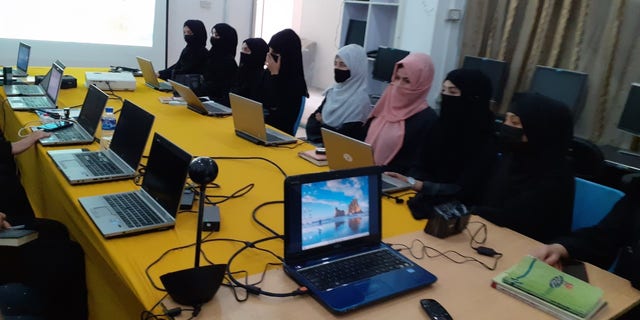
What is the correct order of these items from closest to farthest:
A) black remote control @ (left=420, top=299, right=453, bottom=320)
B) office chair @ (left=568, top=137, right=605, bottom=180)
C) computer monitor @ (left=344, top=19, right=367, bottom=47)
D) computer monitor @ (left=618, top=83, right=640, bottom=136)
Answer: black remote control @ (left=420, top=299, right=453, bottom=320) < office chair @ (left=568, top=137, right=605, bottom=180) < computer monitor @ (left=618, top=83, right=640, bottom=136) < computer monitor @ (left=344, top=19, right=367, bottom=47)

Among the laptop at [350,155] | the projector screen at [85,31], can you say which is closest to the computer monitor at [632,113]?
the laptop at [350,155]

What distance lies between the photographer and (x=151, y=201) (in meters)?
1.60

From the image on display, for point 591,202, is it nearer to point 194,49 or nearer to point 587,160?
point 587,160

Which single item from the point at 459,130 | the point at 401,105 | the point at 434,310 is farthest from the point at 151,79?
the point at 434,310

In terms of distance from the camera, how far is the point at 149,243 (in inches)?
53.8

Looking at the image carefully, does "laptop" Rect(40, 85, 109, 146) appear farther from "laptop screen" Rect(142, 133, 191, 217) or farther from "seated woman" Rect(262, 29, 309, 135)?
"seated woman" Rect(262, 29, 309, 135)

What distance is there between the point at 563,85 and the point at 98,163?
314 cm

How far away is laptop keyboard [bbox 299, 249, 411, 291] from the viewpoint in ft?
3.89

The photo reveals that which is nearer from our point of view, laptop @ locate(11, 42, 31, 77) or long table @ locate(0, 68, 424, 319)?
long table @ locate(0, 68, 424, 319)

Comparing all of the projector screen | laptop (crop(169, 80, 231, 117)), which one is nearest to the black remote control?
laptop (crop(169, 80, 231, 117))

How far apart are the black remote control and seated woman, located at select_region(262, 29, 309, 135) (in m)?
2.28

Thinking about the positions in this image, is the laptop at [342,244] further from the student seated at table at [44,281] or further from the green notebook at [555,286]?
the student seated at table at [44,281]

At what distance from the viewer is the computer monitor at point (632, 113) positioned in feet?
9.82

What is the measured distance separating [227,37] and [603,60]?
2.98 meters
